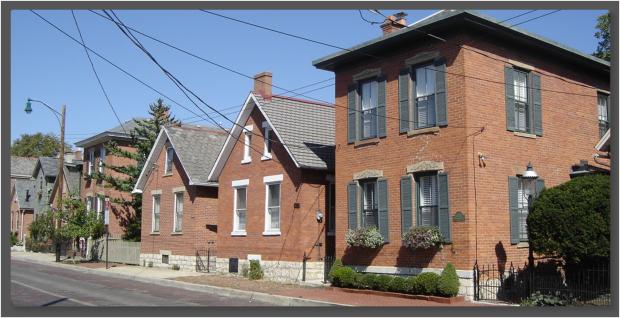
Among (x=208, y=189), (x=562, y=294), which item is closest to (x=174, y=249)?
(x=208, y=189)

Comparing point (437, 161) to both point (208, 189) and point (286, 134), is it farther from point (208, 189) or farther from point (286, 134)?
point (208, 189)

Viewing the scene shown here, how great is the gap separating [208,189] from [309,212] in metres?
8.54

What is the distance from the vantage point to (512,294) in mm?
18672

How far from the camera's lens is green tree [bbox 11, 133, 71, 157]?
8831 centimetres

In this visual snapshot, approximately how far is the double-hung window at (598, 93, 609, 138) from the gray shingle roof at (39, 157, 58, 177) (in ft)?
157

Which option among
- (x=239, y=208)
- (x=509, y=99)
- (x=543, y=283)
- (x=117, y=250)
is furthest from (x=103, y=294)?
(x=117, y=250)

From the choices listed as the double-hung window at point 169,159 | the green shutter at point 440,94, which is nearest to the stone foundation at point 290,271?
the green shutter at point 440,94

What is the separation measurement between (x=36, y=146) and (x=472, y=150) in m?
82.4

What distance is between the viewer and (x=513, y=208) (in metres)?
19.2

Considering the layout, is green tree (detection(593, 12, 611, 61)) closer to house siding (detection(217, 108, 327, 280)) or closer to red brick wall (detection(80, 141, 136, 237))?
house siding (detection(217, 108, 327, 280))

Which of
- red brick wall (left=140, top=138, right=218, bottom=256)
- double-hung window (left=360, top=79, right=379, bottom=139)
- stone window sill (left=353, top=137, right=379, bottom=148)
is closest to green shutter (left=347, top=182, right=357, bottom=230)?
stone window sill (left=353, top=137, right=379, bottom=148)

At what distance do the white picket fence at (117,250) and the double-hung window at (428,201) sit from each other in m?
20.2

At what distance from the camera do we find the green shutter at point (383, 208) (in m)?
20.5

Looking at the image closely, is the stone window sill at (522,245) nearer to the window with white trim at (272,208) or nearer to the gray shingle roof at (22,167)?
the window with white trim at (272,208)
